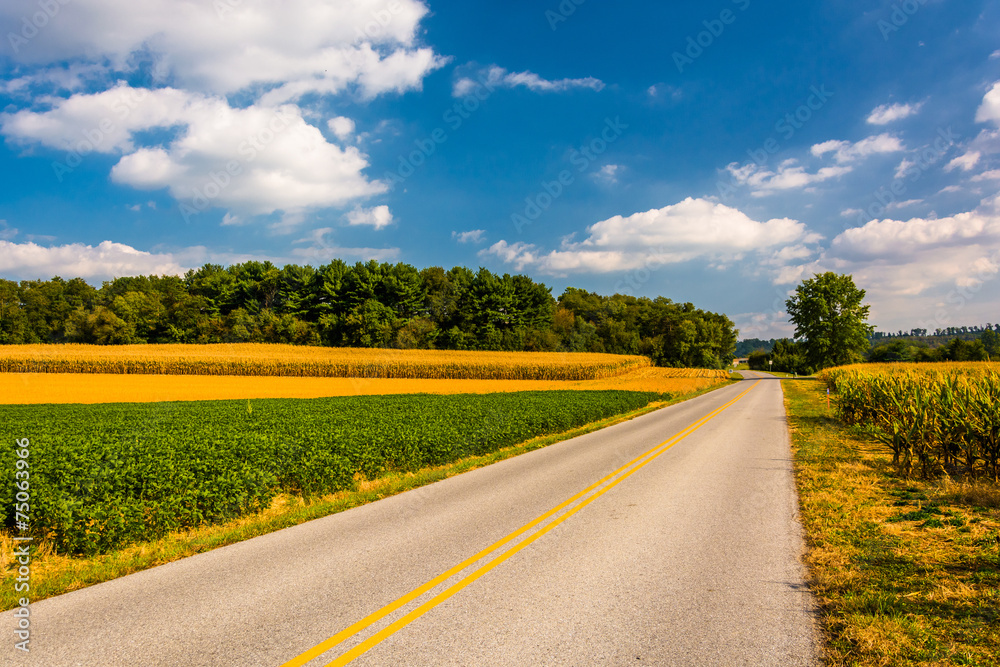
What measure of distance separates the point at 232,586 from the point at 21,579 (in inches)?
92.2

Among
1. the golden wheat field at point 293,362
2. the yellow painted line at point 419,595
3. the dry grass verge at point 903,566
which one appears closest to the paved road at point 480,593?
the yellow painted line at point 419,595

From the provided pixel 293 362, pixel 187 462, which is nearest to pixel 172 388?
pixel 293 362

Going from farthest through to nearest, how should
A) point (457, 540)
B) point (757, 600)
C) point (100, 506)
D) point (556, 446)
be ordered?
point (556, 446)
point (457, 540)
point (100, 506)
point (757, 600)

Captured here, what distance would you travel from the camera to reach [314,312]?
242 feet

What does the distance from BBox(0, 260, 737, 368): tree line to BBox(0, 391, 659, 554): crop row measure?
187ft

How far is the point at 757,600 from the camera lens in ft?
16.1

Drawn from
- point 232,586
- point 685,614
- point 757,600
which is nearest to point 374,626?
point 232,586

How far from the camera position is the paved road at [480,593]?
3941 mm

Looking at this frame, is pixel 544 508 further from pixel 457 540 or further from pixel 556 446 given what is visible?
pixel 556 446

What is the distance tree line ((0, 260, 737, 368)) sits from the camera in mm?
70312

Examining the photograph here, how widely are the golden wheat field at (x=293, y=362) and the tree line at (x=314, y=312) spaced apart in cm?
1498

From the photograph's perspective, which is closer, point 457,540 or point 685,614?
point 685,614

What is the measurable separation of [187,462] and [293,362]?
4294 centimetres

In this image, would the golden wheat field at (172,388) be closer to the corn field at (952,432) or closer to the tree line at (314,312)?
the corn field at (952,432)
